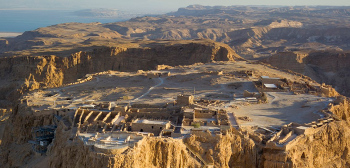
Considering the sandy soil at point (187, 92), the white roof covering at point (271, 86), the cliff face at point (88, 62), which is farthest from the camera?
the cliff face at point (88, 62)

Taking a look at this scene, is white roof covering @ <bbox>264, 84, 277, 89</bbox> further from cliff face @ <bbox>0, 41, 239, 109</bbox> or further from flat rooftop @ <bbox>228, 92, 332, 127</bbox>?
cliff face @ <bbox>0, 41, 239, 109</bbox>


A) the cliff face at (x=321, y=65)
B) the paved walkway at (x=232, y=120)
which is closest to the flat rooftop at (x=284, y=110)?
the paved walkway at (x=232, y=120)

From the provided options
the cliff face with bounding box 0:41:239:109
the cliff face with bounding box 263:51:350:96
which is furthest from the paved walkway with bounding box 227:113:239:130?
the cliff face with bounding box 263:51:350:96

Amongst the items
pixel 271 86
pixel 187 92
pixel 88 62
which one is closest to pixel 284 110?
pixel 271 86

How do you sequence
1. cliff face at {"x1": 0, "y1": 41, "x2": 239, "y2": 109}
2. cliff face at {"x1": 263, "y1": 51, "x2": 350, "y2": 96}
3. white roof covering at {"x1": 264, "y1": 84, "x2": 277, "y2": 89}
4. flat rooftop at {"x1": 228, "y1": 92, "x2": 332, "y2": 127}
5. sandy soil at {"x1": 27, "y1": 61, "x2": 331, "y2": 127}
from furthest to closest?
cliff face at {"x1": 263, "y1": 51, "x2": 350, "y2": 96} → cliff face at {"x1": 0, "y1": 41, "x2": 239, "y2": 109} → white roof covering at {"x1": 264, "y1": 84, "x2": 277, "y2": 89} → sandy soil at {"x1": 27, "y1": 61, "x2": 331, "y2": 127} → flat rooftop at {"x1": 228, "y1": 92, "x2": 332, "y2": 127}

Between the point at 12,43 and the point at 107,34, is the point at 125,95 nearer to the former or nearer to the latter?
the point at 12,43

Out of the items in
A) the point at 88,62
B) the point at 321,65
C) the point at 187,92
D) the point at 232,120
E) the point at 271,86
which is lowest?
the point at 321,65

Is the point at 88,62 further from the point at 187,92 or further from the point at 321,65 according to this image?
the point at 321,65

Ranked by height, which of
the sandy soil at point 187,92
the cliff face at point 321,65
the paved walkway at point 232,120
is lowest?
the cliff face at point 321,65

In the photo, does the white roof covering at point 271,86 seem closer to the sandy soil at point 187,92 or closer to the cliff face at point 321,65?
the sandy soil at point 187,92
